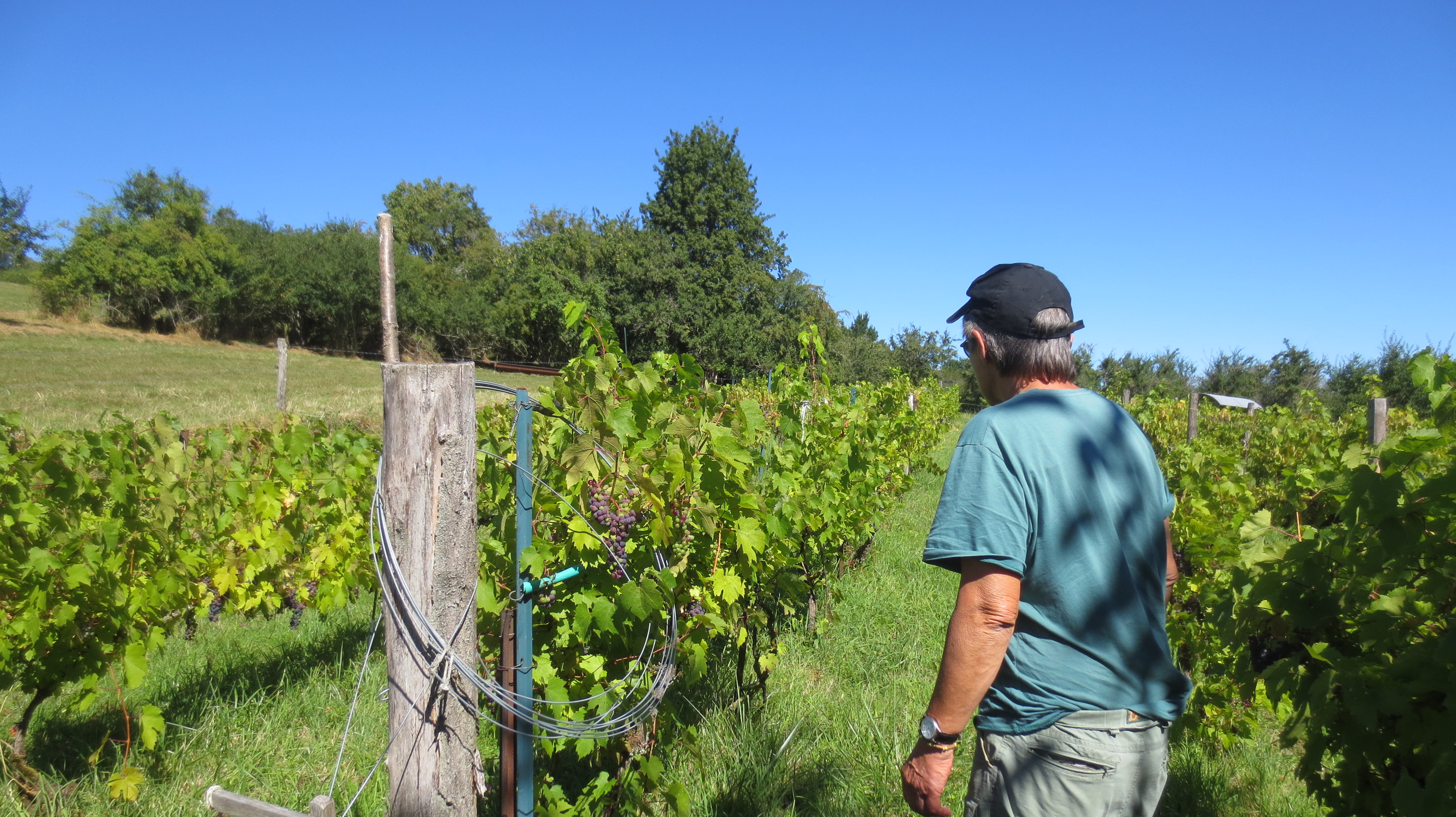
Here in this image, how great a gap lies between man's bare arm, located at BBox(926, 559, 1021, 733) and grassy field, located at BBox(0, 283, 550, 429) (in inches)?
436

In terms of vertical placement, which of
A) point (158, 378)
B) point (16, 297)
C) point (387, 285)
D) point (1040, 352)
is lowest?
point (158, 378)

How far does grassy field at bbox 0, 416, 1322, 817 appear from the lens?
9.09 feet

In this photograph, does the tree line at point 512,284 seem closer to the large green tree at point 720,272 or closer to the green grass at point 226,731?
the large green tree at point 720,272

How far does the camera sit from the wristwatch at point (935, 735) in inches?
57.8

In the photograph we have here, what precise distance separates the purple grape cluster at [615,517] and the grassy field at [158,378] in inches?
390

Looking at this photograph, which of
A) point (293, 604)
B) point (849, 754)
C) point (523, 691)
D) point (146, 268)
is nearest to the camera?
point (523, 691)

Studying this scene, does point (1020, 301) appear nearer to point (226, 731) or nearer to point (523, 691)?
point (523, 691)

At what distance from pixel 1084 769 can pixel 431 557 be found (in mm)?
1427

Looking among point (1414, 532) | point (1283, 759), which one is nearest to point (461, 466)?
point (1414, 532)

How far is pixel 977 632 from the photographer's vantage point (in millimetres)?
1411

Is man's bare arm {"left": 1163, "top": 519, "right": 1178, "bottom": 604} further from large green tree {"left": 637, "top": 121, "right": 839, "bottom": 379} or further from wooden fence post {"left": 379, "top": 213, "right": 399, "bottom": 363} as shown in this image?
large green tree {"left": 637, "top": 121, "right": 839, "bottom": 379}

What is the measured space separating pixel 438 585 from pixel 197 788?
1940 millimetres

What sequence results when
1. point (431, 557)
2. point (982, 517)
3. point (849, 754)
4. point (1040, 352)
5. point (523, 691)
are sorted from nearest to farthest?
point (982, 517), point (1040, 352), point (431, 557), point (523, 691), point (849, 754)

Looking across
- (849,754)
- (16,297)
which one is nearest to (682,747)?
(849,754)
